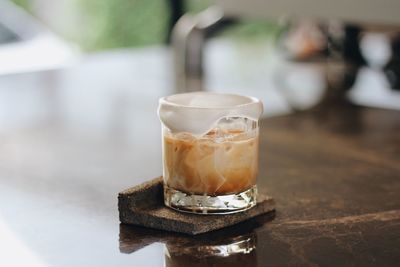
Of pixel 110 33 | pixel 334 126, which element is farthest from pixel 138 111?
pixel 110 33

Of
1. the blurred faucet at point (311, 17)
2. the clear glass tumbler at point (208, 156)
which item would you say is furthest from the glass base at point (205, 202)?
the blurred faucet at point (311, 17)

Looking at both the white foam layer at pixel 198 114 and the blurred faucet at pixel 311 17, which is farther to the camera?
the blurred faucet at pixel 311 17

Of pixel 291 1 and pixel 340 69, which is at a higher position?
pixel 291 1

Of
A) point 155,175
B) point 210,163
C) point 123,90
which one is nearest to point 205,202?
point 210,163

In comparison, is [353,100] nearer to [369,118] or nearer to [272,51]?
[369,118]

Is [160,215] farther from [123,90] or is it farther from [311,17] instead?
[123,90]

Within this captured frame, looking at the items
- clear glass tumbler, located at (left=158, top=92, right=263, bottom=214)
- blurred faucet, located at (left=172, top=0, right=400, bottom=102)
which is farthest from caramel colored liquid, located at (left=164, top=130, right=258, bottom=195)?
blurred faucet, located at (left=172, top=0, right=400, bottom=102)

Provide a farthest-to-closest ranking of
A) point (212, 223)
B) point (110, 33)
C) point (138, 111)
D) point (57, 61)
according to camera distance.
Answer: point (110, 33) → point (57, 61) → point (138, 111) → point (212, 223)

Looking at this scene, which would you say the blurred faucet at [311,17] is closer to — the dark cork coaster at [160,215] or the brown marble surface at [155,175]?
the brown marble surface at [155,175]

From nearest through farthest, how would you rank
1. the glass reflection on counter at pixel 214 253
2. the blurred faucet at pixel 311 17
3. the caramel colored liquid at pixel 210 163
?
the glass reflection on counter at pixel 214 253, the caramel colored liquid at pixel 210 163, the blurred faucet at pixel 311 17
